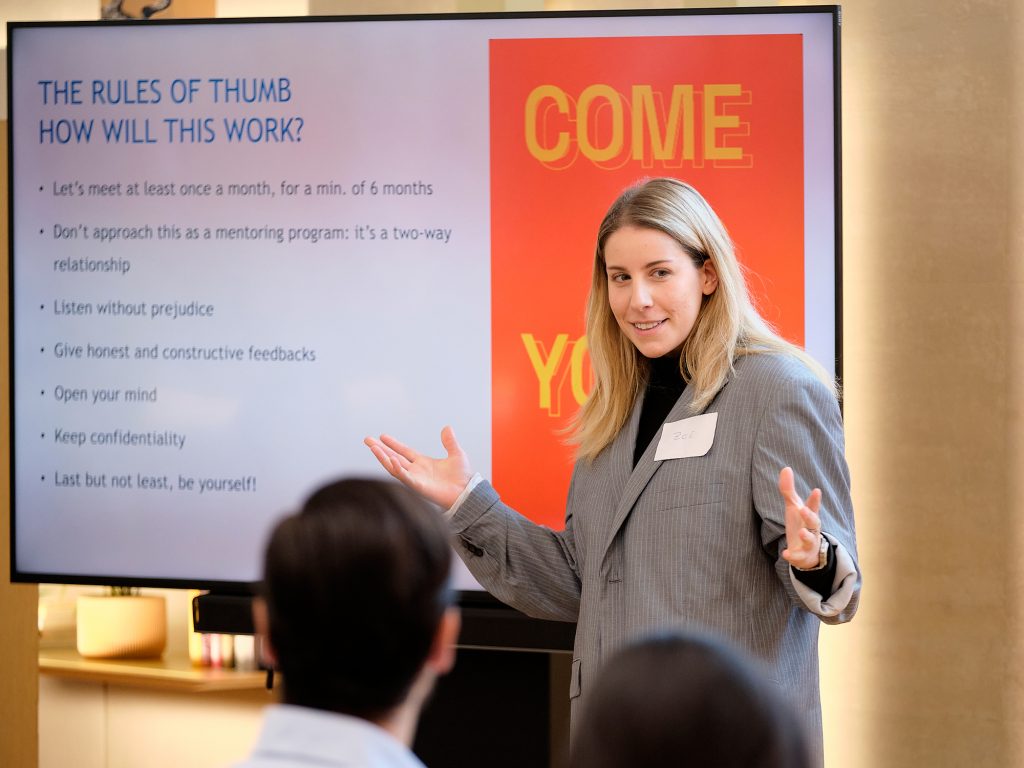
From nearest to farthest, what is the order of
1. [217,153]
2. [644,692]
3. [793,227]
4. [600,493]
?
[644,692] → [600,493] → [793,227] → [217,153]

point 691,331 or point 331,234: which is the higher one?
point 331,234

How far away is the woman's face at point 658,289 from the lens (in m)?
1.91

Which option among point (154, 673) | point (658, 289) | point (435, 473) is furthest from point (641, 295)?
point (154, 673)

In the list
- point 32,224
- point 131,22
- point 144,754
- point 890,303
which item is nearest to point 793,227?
point 890,303

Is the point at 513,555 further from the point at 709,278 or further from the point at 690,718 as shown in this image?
the point at 690,718

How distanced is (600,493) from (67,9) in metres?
2.64

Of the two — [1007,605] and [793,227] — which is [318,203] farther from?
[1007,605]

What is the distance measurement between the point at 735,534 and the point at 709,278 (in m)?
0.45

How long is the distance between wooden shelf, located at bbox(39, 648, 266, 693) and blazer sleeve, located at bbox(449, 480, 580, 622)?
5.56 ft

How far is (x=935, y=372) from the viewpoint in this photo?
302 cm

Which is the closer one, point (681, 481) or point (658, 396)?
point (681, 481)

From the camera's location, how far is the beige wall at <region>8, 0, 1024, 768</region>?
298 cm

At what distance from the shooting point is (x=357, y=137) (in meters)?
2.89

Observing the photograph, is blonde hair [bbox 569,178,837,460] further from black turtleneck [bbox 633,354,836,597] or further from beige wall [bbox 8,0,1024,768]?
beige wall [bbox 8,0,1024,768]
